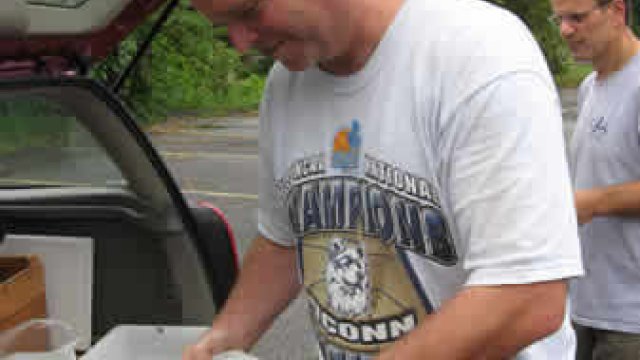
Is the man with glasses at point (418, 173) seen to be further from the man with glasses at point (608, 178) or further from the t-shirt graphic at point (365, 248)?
the man with glasses at point (608, 178)

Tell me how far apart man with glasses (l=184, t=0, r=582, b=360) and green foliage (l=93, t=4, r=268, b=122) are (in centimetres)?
1278

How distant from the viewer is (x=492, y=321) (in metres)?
1.25

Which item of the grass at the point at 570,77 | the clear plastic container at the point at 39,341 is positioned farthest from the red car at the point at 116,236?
the grass at the point at 570,77

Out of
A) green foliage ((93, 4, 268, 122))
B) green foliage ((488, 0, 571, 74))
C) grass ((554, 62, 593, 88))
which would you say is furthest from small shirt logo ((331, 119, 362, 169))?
green foliage ((488, 0, 571, 74))

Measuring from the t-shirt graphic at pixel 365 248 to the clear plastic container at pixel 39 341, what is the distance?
1.07m

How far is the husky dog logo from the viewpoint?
1.46 metres

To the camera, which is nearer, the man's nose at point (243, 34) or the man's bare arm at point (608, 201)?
the man's nose at point (243, 34)

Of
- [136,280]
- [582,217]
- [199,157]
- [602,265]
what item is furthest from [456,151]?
[199,157]

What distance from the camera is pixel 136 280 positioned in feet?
9.46

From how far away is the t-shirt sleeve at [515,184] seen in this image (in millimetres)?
1232

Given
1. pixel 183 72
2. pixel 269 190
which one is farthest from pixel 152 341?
pixel 183 72

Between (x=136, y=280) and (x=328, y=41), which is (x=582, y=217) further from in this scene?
(x=136, y=280)

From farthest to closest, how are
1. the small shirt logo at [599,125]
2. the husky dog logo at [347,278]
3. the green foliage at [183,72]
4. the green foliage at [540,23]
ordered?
the green foliage at [540,23] → the green foliage at [183,72] → the small shirt logo at [599,125] → the husky dog logo at [347,278]

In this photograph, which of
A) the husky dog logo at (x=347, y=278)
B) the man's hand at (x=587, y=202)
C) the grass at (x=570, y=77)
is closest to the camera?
the husky dog logo at (x=347, y=278)
